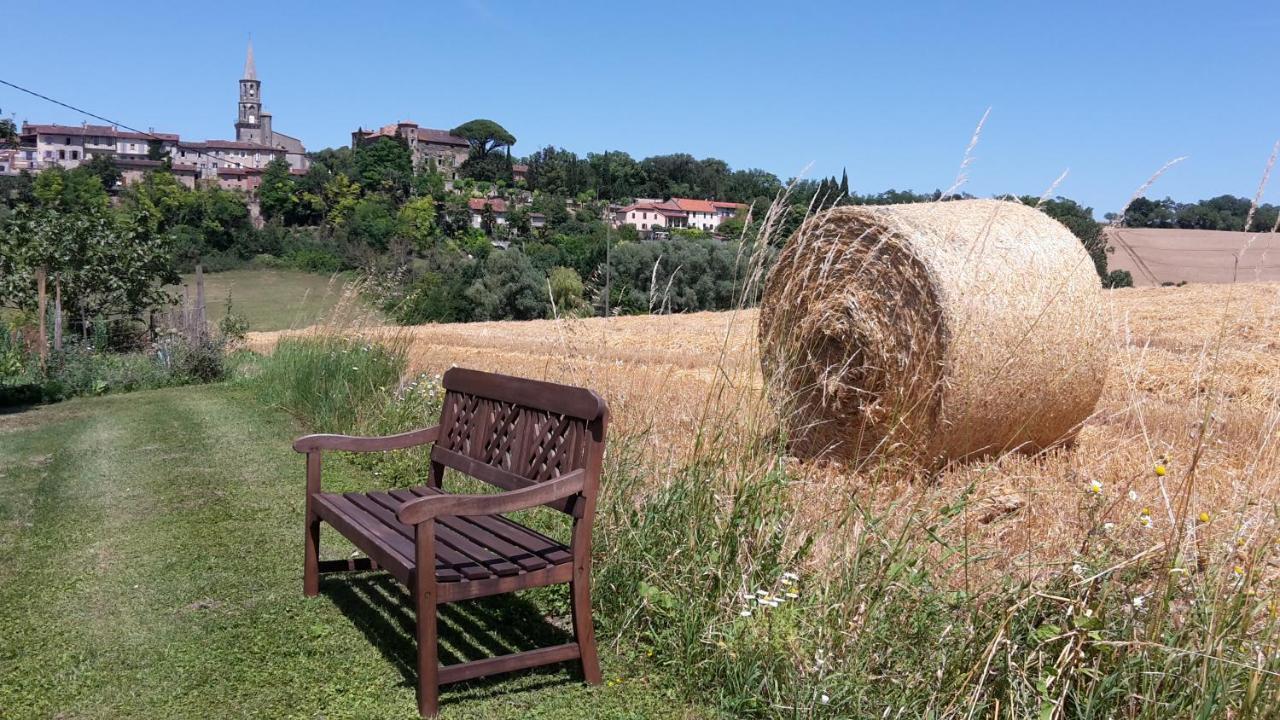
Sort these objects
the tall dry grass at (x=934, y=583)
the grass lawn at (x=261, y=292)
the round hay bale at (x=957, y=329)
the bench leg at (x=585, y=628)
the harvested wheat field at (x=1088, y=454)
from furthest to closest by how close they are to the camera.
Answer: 1. the grass lawn at (x=261, y=292)
2. the round hay bale at (x=957, y=329)
3. the bench leg at (x=585, y=628)
4. the harvested wheat field at (x=1088, y=454)
5. the tall dry grass at (x=934, y=583)

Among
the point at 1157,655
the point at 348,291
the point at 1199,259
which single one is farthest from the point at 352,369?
the point at 1157,655

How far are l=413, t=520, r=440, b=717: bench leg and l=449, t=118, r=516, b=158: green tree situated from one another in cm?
13598

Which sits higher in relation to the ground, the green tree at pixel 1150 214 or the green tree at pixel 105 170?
the green tree at pixel 105 170

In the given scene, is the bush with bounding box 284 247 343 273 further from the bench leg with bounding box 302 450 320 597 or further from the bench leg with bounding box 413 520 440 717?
the bench leg with bounding box 413 520 440 717

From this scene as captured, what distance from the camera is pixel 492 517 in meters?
3.88

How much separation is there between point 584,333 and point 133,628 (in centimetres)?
245

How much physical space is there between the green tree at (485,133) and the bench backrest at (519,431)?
135m

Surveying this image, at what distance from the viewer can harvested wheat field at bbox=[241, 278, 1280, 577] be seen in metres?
2.85

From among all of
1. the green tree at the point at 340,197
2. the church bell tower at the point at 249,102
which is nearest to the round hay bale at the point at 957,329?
the green tree at the point at 340,197

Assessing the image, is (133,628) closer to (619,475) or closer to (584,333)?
(619,475)

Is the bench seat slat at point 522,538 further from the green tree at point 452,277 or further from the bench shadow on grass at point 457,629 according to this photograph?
the green tree at point 452,277

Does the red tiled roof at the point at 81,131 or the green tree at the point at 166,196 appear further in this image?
the red tiled roof at the point at 81,131

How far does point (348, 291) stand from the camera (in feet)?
30.1

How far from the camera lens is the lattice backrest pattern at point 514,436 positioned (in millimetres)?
3477
